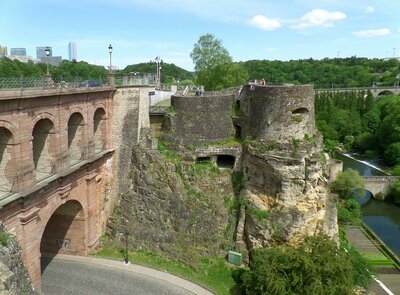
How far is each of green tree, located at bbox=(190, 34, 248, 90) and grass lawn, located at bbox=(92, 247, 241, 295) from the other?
27.2 metres

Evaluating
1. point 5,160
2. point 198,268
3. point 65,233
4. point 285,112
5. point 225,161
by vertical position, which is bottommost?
point 198,268

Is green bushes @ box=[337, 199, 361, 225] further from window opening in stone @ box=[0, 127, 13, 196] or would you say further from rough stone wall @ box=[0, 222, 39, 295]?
rough stone wall @ box=[0, 222, 39, 295]

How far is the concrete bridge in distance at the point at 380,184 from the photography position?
46750 mm

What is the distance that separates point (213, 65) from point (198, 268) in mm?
30803

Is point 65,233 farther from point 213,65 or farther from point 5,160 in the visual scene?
point 213,65

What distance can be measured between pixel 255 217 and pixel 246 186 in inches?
97.2

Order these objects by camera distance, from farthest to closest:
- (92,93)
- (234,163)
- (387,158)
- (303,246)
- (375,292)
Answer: (387,158) < (234,163) < (375,292) < (92,93) < (303,246)

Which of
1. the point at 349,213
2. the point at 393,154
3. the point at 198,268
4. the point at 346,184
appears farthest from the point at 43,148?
the point at 393,154

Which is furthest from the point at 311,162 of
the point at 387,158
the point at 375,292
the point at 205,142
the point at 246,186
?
the point at 387,158

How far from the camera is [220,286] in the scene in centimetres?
2333

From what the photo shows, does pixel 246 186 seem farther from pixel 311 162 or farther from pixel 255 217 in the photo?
pixel 311 162

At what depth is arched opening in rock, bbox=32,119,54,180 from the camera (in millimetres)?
21203

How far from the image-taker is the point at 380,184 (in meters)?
46.8

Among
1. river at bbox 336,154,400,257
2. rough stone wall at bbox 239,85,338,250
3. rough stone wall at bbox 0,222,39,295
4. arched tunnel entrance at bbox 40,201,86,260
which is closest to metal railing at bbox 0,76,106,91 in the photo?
rough stone wall at bbox 0,222,39,295
